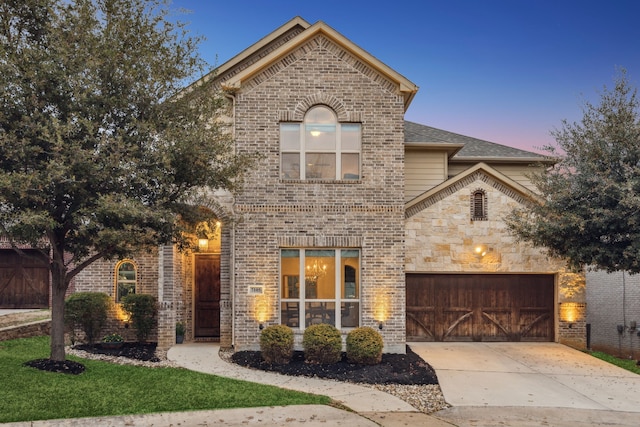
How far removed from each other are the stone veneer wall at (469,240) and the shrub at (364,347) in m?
3.57

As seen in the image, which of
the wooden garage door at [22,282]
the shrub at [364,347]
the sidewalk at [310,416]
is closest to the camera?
the sidewalk at [310,416]

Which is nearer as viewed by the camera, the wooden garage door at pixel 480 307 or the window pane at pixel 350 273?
the window pane at pixel 350 273

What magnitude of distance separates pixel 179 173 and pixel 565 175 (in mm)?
9187

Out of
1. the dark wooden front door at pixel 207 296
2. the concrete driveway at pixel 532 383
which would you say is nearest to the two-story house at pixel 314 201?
the dark wooden front door at pixel 207 296

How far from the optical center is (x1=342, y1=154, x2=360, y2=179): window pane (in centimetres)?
1259

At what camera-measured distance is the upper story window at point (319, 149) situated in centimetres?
1250

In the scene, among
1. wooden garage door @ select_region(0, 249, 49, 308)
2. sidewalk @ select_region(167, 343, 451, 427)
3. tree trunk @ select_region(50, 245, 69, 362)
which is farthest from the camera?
wooden garage door @ select_region(0, 249, 49, 308)

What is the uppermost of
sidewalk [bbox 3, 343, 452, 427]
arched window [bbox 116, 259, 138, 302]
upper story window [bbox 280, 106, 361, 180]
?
upper story window [bbox 280, 106, 361, 180]

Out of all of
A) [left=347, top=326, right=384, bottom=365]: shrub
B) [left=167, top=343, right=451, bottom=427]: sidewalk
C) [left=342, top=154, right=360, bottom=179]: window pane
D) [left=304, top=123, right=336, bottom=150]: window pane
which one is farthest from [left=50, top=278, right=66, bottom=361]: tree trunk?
[left=342, top=154, right=360, bottom=179]: window pane

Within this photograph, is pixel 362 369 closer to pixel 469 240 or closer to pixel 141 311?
pixel 469 240

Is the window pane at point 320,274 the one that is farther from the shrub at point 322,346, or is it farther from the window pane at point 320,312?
the shrub at point 322,346

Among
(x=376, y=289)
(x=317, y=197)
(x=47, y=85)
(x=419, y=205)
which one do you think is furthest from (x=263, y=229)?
(x=47, y=85)

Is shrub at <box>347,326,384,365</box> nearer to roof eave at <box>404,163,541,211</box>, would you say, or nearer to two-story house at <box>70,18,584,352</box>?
two-story house at <box>70,18,584,352</box>

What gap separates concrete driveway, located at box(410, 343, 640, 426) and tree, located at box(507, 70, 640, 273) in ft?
8.37
